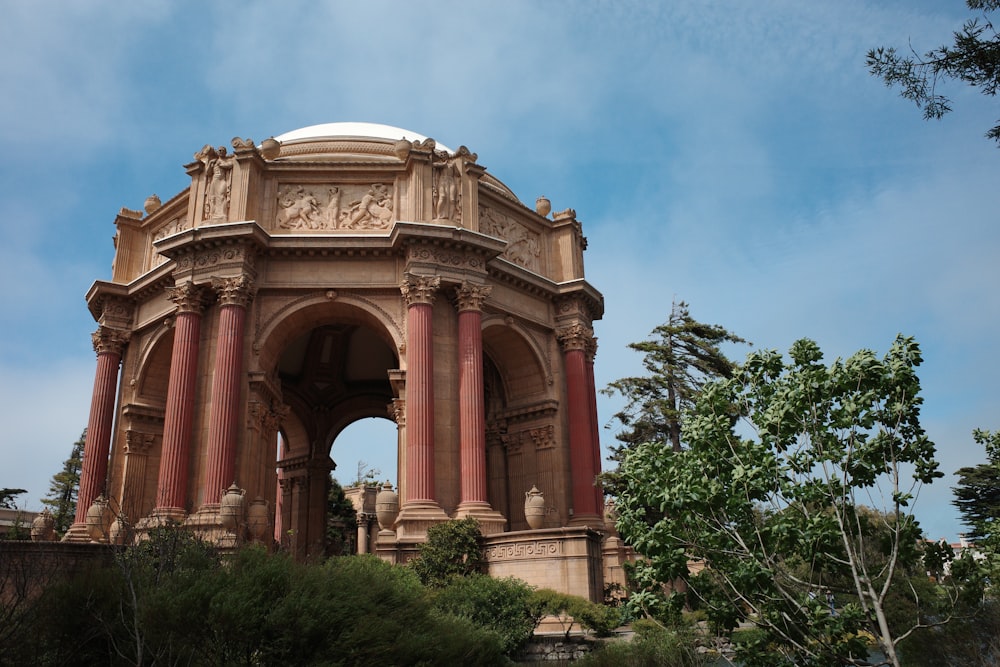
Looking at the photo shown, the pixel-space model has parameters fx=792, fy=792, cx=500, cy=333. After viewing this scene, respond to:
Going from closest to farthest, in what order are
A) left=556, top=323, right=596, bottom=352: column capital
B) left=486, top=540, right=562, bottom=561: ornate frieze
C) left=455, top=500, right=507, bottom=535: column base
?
left=486, top=540, right=562, bottom=561: ornate frieze
left=455, top=500, right=507, bottom=535: column base
left=556, top=323, right=596, bottom=352: column capital

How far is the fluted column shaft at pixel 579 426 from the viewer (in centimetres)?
2802

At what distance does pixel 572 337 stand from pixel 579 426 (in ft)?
10.9

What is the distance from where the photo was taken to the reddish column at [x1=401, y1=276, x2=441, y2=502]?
73.8 ft

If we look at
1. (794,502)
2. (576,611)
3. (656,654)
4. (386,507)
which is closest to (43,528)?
(386,507)

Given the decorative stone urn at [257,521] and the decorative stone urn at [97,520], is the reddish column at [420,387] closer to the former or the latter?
the decorative stone urn at [257,521]

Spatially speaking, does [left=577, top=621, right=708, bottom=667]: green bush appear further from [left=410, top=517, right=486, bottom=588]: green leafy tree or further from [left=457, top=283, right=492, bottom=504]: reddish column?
[left=457, top=283, right=492, bottom=504]: reddish column

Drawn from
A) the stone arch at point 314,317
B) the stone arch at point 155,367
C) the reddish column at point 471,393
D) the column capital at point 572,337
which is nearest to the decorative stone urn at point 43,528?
the stone arch at point 155,367

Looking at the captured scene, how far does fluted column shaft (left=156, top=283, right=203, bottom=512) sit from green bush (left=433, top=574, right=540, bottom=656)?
9807 millimetres

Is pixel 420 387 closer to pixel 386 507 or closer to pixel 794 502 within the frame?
pixel 386 507

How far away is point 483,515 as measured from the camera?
2241 centimetres

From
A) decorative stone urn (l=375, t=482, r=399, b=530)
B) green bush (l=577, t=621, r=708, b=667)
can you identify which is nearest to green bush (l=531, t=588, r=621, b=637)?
green bush (l=577, t=621, r=708, b=667)

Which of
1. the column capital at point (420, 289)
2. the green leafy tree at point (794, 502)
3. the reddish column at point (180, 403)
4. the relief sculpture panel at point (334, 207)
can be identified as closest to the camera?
the green leafy tree at point (794, 502)

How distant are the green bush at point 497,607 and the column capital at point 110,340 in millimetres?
18102

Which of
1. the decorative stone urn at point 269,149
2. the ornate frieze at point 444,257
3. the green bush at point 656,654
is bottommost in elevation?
the green bush at point 656,654
